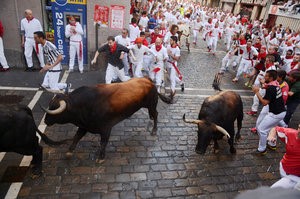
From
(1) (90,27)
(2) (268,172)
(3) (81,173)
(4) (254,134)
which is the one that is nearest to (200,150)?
(2) (268,172)

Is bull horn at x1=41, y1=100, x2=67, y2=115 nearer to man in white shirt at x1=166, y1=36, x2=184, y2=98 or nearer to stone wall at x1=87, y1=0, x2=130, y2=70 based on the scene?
man in white shirt at x1=166, y1=36, x2=184, y2=98

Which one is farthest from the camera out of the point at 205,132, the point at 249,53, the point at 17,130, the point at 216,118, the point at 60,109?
the point at 249,53

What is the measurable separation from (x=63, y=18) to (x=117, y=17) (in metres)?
2.22

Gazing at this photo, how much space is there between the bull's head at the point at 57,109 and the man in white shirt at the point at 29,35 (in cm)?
588

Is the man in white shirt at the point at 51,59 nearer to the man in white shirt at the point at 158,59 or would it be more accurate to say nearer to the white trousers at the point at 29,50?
the white trousers at the point at 29,50

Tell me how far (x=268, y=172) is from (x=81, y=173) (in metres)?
4.23

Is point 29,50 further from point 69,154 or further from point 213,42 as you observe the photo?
point 213,42

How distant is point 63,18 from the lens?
10.1 meters

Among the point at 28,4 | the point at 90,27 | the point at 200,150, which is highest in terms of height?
the point at 28,4

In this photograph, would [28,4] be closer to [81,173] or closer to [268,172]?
[81,173]

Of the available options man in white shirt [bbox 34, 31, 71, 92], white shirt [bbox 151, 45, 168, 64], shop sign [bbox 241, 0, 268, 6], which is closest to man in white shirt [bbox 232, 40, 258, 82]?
white shirt [bbox 151, 45, 168, 64]

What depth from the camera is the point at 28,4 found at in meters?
9.79

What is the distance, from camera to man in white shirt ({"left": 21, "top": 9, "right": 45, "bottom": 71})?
9.35 m

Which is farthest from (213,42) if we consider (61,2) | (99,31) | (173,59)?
(61,2)
